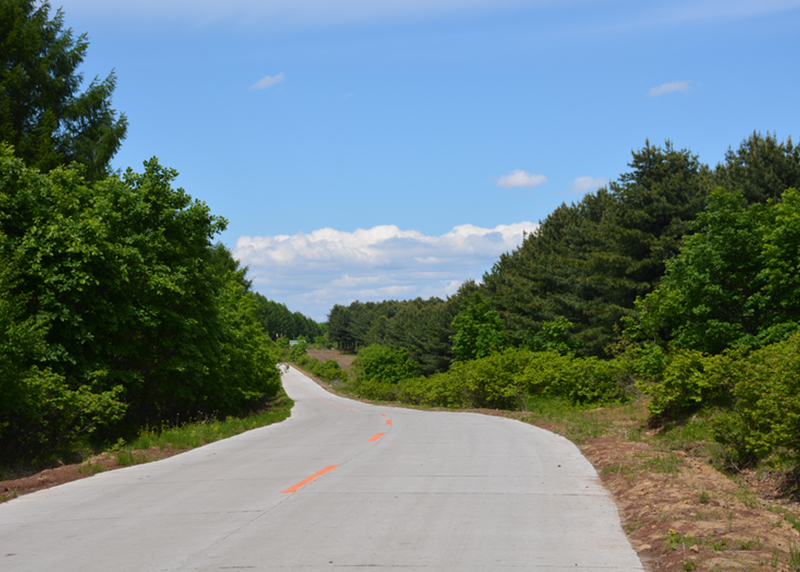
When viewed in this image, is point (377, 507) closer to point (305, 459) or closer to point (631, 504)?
point (631, 504)

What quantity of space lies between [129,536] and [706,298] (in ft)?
58.6

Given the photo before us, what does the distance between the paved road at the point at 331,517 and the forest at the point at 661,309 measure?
401 centimetres

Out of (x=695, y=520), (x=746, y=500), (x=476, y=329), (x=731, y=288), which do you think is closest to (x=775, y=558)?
(x=695, y=520)

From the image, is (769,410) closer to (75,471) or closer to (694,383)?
(694,383)

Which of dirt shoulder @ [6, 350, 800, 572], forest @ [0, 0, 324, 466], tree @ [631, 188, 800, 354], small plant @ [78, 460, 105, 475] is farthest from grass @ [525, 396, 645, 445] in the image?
forest @ [0, 0, 324, 466]

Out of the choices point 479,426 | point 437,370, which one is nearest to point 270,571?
point 479,426

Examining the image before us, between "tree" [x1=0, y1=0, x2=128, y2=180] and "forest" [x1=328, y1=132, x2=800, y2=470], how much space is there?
22.9m

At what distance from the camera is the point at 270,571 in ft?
16.6

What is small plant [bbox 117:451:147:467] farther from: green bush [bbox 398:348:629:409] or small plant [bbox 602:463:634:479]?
green bush [bbox 398:348:629:409]

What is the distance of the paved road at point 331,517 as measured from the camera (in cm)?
546

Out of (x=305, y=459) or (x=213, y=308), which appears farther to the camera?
(x=213, y=308)

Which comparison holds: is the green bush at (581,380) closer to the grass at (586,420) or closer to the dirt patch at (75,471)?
the grass at (586,420)

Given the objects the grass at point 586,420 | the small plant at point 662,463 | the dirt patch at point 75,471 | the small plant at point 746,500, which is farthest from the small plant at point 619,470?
the dirt patch at point 75,471

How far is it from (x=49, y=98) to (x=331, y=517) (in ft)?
92.4
